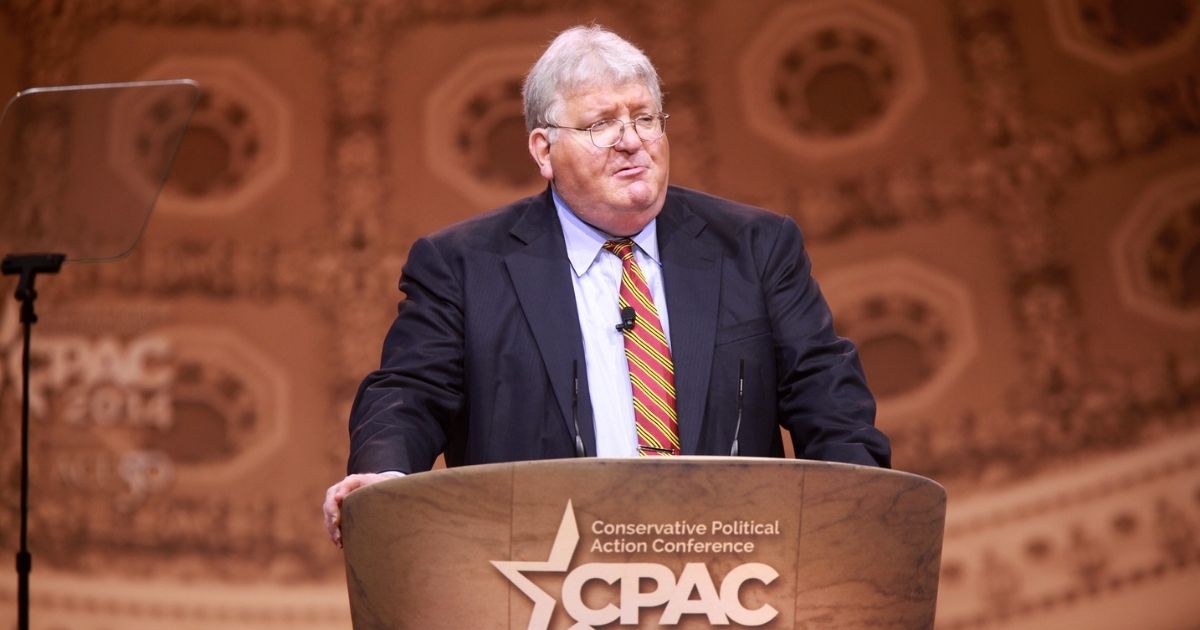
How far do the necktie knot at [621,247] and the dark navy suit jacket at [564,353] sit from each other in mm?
60

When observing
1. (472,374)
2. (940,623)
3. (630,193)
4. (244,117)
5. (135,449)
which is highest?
A: (244,117)

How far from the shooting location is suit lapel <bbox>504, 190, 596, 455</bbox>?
2.47 meters

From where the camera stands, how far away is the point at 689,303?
2.55 meters

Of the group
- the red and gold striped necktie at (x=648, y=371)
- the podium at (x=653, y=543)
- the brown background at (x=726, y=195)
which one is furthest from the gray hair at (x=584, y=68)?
the brown background at (x=726, y=195)

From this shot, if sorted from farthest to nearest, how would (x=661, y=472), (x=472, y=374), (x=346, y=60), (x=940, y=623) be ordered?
(x=346, y=60) < (x=940, y=623) < (x=472, y=374) < (x=661, y=472)

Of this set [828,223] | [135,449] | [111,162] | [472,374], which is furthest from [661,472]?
[135,449]

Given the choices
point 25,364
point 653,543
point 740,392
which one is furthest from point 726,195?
point 653,543

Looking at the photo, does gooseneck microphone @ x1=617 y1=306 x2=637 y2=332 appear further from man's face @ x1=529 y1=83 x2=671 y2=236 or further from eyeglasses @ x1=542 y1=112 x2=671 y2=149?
eyeglasses @ x1=542 y1=112 x2=671 y2=149

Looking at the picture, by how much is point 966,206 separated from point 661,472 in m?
2.97

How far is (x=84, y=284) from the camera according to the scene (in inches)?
182

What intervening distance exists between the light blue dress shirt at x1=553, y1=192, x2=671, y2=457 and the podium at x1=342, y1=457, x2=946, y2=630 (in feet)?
2.28

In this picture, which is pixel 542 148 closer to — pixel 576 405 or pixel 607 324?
pixel 607 324

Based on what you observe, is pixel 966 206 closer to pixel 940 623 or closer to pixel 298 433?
pixel 940 623

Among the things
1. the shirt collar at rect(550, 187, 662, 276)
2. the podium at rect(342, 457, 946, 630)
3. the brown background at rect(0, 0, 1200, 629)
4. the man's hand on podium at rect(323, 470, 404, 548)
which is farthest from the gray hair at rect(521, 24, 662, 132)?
the brown background at rect(0, 0, 1200, 629)
